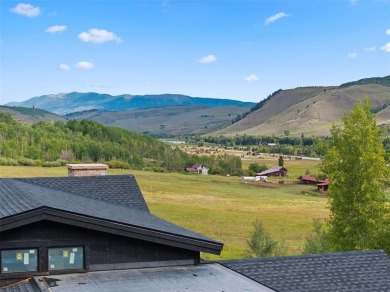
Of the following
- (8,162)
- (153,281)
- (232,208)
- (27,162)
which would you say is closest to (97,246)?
(153,281)

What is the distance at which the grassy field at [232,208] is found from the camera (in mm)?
46806

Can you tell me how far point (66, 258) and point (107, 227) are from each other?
138 centimetres

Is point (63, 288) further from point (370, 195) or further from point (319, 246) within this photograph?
point (319, 246)

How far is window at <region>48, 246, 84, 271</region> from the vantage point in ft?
44.1

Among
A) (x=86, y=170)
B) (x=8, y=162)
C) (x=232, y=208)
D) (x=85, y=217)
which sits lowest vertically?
(x=232, y=208)

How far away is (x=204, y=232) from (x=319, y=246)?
19031 millimetres

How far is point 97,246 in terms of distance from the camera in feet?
45.9

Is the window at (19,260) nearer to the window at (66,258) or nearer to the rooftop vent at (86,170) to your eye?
the window at (66,258)

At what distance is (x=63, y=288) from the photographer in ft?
39.9

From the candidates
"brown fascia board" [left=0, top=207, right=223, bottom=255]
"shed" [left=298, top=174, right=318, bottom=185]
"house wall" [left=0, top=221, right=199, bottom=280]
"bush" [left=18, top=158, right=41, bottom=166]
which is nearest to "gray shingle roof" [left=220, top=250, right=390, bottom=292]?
"brown fascia board" [left=0, top=207, right=223, bottom=255]

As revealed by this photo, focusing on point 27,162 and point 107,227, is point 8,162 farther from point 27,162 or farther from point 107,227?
point 107,227

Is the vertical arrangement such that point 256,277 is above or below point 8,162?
below

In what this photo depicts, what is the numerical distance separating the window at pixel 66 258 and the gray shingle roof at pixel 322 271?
433 cm

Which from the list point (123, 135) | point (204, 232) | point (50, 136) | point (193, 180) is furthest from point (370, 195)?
point (123, 135)
